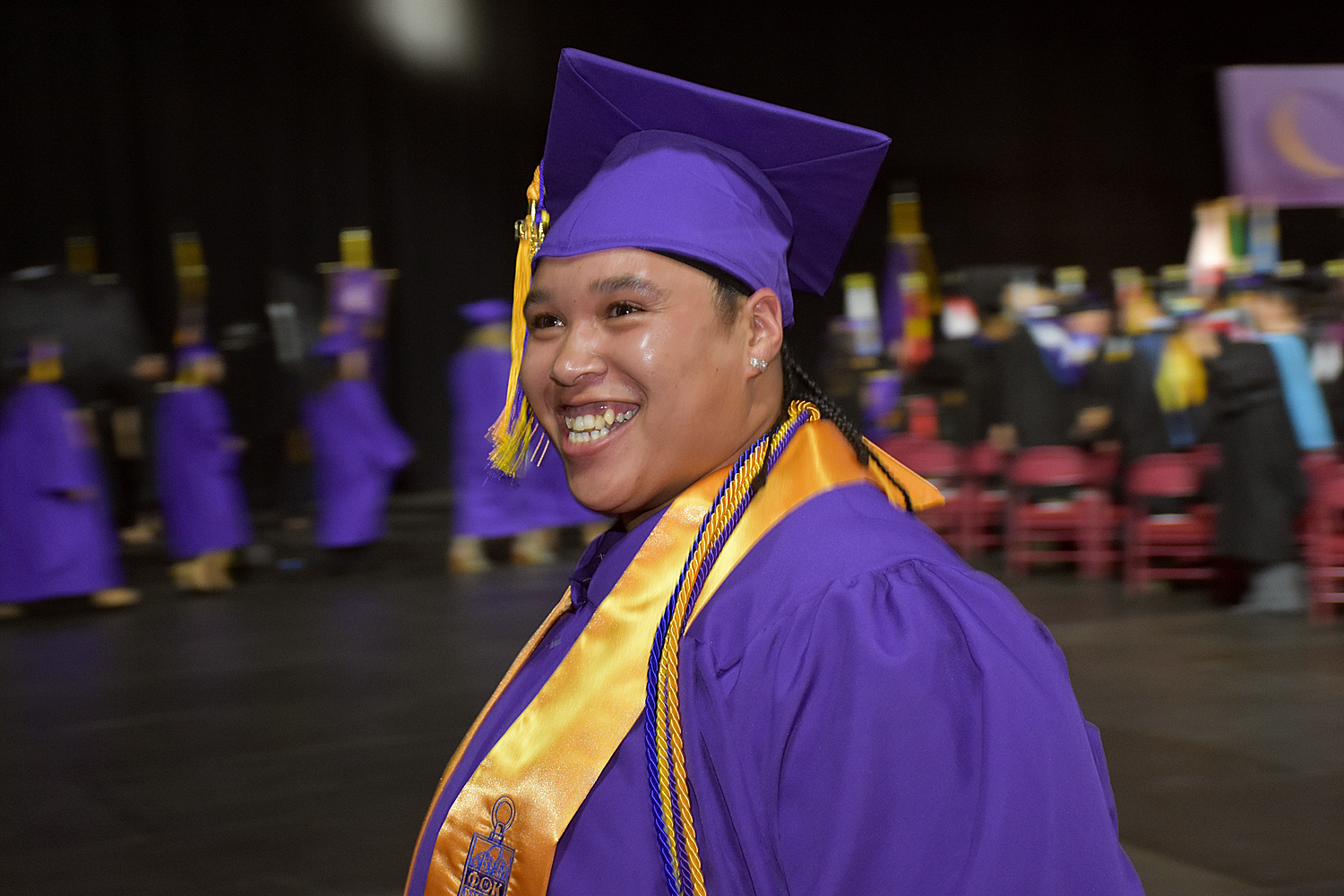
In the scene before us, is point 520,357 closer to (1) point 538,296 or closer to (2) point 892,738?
(1) point 538,296

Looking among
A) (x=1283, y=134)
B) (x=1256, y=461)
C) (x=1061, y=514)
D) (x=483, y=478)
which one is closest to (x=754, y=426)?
(x=1256, y=461)

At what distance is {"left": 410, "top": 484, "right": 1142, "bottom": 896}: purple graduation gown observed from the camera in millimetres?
921

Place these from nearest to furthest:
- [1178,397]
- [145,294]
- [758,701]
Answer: [758,701]
[1178,397]
[145,294]

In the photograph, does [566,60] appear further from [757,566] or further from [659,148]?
[757,566]

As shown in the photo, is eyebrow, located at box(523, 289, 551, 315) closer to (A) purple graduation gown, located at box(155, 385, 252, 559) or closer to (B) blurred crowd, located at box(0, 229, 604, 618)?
(B) blurred crowd, located at box(0, 229, 604, 618)

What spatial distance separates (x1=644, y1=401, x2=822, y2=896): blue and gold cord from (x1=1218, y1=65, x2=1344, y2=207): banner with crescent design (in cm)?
1088

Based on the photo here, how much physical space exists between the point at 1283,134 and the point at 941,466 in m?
4.66

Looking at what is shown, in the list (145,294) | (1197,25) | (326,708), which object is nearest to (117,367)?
(145,294)

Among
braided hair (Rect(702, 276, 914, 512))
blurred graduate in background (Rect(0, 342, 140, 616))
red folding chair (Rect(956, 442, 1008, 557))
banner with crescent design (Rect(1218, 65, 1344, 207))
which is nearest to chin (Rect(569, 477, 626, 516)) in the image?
braided hair (Rect(702, 276, 914, 512))

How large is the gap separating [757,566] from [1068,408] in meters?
8.03

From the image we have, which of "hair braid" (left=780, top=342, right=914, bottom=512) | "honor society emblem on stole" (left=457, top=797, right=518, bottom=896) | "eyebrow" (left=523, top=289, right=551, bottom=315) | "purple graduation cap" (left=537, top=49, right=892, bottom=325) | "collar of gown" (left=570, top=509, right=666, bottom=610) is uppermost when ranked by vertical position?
"purple graduation cap" (left=537, top=49, right=892, bottom=325)

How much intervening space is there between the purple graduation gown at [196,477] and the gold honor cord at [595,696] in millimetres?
7433

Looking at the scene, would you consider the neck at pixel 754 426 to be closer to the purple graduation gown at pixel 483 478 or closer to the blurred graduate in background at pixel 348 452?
the purple graduation gown at pixel 483 478

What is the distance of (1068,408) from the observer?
8.64 metres
